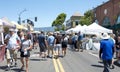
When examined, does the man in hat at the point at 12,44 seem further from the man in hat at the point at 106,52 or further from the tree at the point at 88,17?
the tree at the point at 88,17

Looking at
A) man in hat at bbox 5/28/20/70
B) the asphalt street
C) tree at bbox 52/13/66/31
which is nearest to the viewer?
man in hat at bbox 5/28/20/70

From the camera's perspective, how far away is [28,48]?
44.5ft

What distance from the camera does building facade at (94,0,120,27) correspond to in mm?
60778

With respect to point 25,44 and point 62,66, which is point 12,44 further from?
point 62,66

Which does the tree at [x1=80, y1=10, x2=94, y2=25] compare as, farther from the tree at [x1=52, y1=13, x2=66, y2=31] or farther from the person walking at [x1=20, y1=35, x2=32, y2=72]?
the person walking at [x1=20, y1=35, x2=32, y2=72]

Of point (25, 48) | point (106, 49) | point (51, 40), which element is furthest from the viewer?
point (51, 40)

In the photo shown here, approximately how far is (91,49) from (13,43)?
1983 centimetres

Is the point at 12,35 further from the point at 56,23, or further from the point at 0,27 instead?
the point at 56,23

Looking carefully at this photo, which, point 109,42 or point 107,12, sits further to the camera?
point 107,12

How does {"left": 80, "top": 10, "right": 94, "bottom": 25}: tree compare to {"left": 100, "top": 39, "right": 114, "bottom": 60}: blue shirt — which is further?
{"left": 80, "top": 10, "right": 94, "bottom": 25}: tree

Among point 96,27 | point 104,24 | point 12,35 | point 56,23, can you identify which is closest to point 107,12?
point 104,24

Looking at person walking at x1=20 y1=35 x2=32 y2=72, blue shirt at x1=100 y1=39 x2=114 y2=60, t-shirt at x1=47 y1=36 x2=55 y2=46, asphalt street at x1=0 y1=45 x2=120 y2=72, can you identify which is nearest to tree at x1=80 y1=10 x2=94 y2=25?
t-shirt at x1=47 y1=36 x2=55 y2=46

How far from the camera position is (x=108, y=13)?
67.5 meters

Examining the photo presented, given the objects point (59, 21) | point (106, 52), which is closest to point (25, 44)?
point (106, 52)
